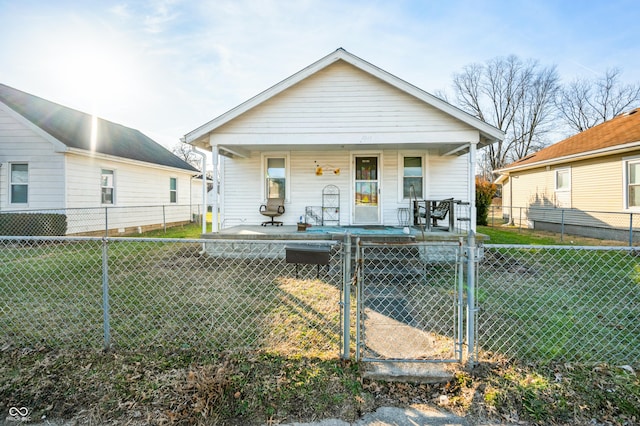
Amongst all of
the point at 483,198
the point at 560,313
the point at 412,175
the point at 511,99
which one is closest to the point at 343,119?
the point at 412,175

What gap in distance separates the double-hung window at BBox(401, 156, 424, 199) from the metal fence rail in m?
3.62

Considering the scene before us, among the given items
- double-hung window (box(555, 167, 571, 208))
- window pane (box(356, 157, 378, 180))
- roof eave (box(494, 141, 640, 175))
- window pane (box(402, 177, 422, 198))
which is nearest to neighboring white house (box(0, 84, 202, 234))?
window pane (box(356, 157, 378, 180))

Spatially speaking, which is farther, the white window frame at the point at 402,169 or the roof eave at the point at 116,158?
the roof eave at the point at 116,158

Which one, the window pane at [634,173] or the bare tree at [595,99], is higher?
the bare tree at [595,99]

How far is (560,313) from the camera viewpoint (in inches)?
162

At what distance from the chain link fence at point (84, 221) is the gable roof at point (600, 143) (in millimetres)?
16446

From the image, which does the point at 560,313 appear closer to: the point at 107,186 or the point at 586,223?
the point at 586,223

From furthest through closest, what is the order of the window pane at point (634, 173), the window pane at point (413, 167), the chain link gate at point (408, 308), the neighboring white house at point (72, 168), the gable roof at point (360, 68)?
the neighboring white house at point (72, 168) < the window pane at point (634, 173) < the window pane at point (413, 167) < the gable roof at point (360, 68) < the chain link gate at point (408, 308)

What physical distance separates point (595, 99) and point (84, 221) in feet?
140

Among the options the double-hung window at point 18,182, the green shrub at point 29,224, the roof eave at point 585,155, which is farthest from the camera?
the double-hung window at point 18,182

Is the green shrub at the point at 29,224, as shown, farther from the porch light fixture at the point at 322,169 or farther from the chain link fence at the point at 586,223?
the chain link fence at the point at 586,223

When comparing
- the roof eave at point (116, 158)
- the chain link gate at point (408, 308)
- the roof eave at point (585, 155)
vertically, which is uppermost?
the roof eave at point (585, 155)

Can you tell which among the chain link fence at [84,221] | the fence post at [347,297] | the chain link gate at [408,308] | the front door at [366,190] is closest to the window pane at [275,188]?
the front door at [366,190]

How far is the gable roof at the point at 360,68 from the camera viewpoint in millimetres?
7523
